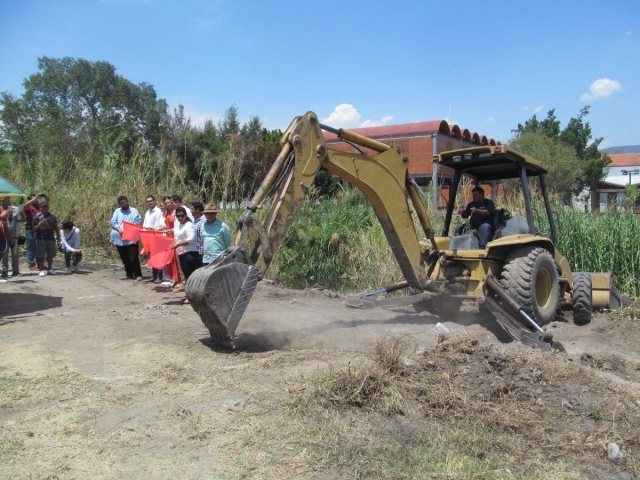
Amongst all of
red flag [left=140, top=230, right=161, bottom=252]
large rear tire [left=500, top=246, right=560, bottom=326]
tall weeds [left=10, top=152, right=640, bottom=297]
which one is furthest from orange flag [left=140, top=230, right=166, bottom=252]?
large rear tire [left=500, top=246, right=560, bottom=326]

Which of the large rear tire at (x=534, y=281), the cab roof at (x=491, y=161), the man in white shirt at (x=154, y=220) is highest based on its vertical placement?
the cab roof at (x=491, y=161)

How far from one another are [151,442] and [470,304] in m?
5.82

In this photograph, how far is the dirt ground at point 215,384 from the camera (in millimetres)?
3377

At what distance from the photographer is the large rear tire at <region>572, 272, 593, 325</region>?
788 centimetres

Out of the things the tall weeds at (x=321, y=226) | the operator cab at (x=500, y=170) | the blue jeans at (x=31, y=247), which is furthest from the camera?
the blue jeans at (x=31, y=247)

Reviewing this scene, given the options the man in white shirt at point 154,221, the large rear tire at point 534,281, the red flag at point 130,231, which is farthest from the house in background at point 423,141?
the large rear tire at point 534,281

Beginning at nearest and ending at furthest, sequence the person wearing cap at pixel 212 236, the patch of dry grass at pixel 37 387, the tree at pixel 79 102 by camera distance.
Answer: the patch of dry grass at pixel 37 387 < the person wearing cap at pixel 212 236 < the tree at pixel 79 102

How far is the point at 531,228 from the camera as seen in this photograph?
7.49 meters

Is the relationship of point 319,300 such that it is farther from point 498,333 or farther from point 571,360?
point 571,360

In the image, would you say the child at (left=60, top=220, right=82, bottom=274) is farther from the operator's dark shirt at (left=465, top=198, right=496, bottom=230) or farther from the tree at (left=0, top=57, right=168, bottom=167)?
the tree at (left=0, top=57, right=168, bottom=167)

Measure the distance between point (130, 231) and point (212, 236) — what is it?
3.53 meters

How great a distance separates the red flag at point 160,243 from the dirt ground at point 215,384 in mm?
1904

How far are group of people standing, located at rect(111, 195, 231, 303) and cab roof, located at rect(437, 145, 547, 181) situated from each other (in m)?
3.51

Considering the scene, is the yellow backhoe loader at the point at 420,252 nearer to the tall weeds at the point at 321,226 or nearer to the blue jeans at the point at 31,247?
the tall weeds at the point at 321,226
